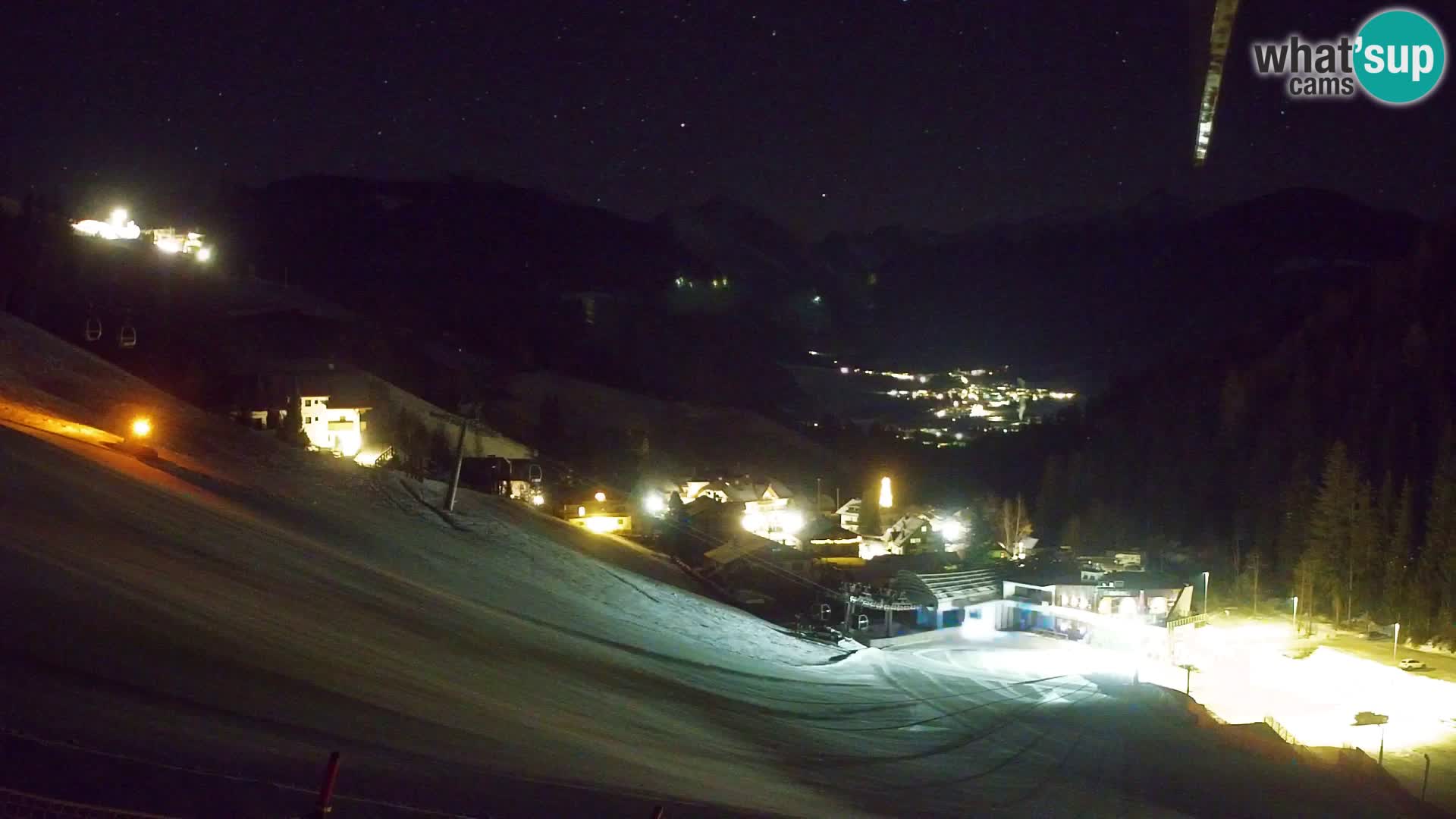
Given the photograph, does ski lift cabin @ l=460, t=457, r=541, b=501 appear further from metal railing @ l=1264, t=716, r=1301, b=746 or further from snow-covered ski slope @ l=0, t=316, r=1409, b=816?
metal railing @ l=1264, t=716, r=1301, b=746

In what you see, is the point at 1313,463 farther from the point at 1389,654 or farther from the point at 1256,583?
the point at 1389,654

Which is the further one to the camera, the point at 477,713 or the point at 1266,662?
the point at 1266,662

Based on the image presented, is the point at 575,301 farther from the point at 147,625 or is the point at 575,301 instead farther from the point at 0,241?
the point at 147,625

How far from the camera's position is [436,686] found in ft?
23.6

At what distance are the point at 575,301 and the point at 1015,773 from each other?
85.7 metres

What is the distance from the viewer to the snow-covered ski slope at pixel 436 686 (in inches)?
191

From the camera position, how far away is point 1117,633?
2639cm

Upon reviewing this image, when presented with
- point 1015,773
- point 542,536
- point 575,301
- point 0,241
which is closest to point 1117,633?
point 542,536

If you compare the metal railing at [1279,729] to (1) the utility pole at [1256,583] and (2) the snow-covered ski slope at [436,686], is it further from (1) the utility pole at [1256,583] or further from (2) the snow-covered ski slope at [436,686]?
(1) the utility pole at [1256,583]

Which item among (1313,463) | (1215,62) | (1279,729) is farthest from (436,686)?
(1313,463)

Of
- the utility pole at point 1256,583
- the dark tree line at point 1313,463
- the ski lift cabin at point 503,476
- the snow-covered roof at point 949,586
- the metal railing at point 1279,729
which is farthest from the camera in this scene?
the utility pole at point 1256,583

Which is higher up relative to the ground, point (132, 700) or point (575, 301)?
point (575, 301)

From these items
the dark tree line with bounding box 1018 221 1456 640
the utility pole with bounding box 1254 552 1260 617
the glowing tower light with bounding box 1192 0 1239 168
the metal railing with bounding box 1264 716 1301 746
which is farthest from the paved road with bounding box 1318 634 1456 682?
the glowing tower light with bounding box 1192 0 1239 168

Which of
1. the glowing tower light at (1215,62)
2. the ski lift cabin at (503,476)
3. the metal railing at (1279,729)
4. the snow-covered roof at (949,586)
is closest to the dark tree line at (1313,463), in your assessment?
the snow-covered roof at (949,586)
